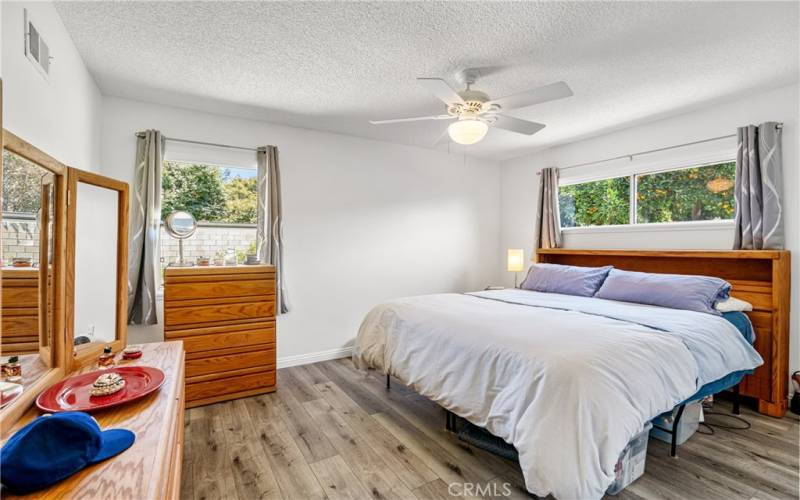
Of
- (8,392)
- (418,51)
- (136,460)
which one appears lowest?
(136,460)

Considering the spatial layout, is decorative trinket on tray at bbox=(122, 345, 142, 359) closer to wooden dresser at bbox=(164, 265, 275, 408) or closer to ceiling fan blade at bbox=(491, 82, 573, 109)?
wooden dresser at bbox=(164, 265, 275, 408)

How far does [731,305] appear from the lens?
8.93ft

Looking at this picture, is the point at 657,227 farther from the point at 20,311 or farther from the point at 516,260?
the point at 20,311

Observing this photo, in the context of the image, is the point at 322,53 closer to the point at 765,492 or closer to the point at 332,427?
the point at 332,427

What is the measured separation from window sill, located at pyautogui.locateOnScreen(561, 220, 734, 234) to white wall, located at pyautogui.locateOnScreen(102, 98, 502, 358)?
1366 mm

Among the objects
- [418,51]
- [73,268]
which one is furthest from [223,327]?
[418,51]

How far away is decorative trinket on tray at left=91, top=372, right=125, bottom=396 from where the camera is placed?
1.25 metres

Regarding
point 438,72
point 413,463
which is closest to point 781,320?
point 413,463

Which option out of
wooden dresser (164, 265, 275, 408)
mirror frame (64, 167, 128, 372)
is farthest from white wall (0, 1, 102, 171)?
wooden dresser (164, 265, 275, 408)

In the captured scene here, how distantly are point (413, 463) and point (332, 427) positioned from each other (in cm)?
67

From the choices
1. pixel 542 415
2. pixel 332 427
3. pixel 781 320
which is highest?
pixel 781 320

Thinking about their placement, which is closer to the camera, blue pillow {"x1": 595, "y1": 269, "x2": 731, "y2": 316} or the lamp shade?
blue pillow {"x1": 595, "y1": 269, "x2": 731, "y2": 316}

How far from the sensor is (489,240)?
537 cm

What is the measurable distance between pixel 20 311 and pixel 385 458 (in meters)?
1.79
